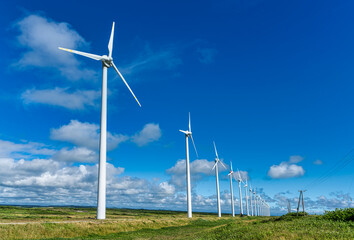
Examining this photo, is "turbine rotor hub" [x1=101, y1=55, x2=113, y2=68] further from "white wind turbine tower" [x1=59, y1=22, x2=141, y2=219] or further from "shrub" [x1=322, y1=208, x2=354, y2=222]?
"shrub" [x1=322, y1=208, x2=354, y2=222]

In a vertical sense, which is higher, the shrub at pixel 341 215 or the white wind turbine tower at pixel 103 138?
the white wind turbine tower at pixel 103 138

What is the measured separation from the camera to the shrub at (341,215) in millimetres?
34219

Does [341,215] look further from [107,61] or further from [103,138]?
[107,61]

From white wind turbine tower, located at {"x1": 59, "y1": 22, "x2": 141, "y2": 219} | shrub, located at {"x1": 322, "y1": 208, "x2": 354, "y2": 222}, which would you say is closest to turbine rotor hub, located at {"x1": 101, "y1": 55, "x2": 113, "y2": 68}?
white wind turbine tower, located at {"x1": 59, "y1": 22, "x2": 141, "y2": 219}

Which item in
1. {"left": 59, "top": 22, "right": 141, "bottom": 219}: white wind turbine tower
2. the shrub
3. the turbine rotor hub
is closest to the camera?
the shrub

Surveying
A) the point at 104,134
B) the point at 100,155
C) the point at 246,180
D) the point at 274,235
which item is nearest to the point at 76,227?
the point at 100,155

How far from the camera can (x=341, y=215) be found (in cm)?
3572

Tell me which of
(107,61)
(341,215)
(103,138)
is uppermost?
(107,61)

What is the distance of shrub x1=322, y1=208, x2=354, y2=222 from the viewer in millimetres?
34219

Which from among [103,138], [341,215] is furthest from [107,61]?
[341,215]

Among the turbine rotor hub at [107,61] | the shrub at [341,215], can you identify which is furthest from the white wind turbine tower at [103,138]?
the shrub at [341,215]

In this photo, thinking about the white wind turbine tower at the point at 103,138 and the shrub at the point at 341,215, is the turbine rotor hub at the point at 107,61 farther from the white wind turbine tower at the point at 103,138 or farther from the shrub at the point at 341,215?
the shrub at the point at 341,215

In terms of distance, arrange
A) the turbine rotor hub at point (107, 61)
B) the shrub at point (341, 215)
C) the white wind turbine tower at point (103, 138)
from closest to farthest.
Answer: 1. the shrub at point (341, 215)
2. the white wind turbine tower at point (103, 138)
3. the turbine rotor hub at point (107, 61)

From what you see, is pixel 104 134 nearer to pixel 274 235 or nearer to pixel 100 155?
pixel 100 155
